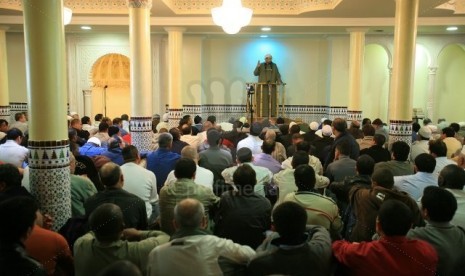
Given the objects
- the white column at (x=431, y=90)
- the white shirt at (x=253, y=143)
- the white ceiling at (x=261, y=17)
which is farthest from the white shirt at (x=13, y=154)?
the white column at (x=431, y=90)

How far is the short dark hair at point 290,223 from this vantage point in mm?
2330

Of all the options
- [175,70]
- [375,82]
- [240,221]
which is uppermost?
[175,70]

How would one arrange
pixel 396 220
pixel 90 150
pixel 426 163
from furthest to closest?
pixel 90 150
pixel 426 163
pixel 396 220

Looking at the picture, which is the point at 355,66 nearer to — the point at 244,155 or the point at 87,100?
the point at 244,155

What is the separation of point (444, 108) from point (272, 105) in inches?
189

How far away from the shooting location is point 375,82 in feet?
40.9

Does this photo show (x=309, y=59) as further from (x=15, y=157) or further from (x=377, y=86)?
(x=15, y=157)

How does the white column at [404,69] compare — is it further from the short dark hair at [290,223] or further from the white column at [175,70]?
the white column at [175,70]

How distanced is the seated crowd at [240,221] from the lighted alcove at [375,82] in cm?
769

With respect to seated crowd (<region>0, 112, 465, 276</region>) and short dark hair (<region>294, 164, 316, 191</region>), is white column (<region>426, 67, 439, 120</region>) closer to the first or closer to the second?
seated crowd (<region>0, 112, 465, 276</region>)

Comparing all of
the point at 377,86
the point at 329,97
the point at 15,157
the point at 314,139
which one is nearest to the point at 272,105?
the point at 329,97

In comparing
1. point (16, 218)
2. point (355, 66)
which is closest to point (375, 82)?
point (355, 66)

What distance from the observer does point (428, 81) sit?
12.0 m

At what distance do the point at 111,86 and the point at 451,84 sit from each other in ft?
31.6
